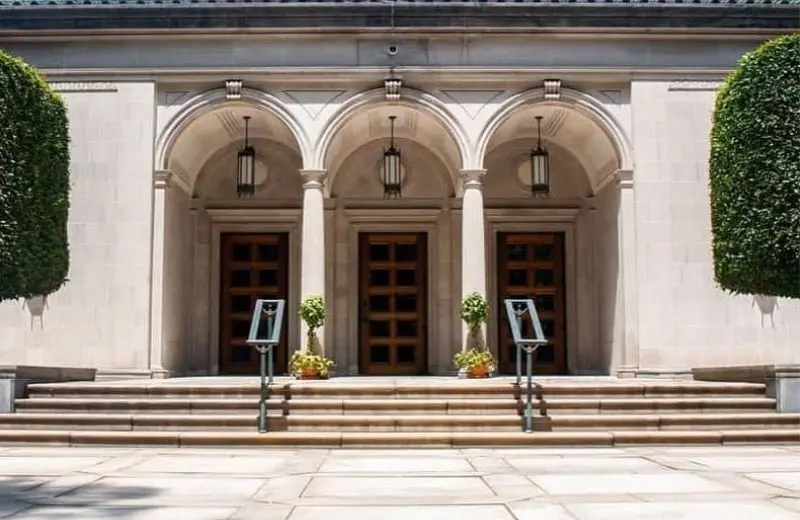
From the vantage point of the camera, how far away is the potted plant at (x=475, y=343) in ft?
44.7

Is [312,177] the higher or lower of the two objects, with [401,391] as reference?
higher

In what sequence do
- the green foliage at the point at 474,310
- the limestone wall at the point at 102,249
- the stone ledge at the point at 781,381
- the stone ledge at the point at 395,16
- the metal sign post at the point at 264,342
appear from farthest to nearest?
the stone ledge at the point at 395,16 → the limestone wall at the point at 102,249 → the green foliage at the point at 474,310 → the stone ledge at the point at 781,381 → the metal sign post at the point at 264,342

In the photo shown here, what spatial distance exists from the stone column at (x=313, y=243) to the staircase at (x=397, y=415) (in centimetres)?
278

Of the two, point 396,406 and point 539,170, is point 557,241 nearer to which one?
point 539,170

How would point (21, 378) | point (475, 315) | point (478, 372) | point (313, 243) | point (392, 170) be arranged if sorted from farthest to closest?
point (392, 170)
point (313, 243)
point (475, 315)
point (478, 372)
point (21, 378)

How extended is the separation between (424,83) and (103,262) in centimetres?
619

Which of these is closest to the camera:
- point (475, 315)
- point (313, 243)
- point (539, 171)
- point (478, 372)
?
point (478, 372)

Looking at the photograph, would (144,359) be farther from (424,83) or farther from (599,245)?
(599,245)

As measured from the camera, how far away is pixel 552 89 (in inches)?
568

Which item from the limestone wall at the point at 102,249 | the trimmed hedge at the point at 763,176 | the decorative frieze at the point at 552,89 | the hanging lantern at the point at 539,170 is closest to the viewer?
the trimmed hedge at the point at 763,176

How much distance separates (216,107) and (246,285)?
13.1 ft

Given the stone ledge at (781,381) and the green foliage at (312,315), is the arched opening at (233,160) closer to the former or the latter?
the green foliage at (312,315)

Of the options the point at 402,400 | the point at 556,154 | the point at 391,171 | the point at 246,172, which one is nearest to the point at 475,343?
the point at 402,400

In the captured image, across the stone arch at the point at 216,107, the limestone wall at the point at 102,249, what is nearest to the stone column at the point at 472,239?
the stone arch at the point at 216,107
